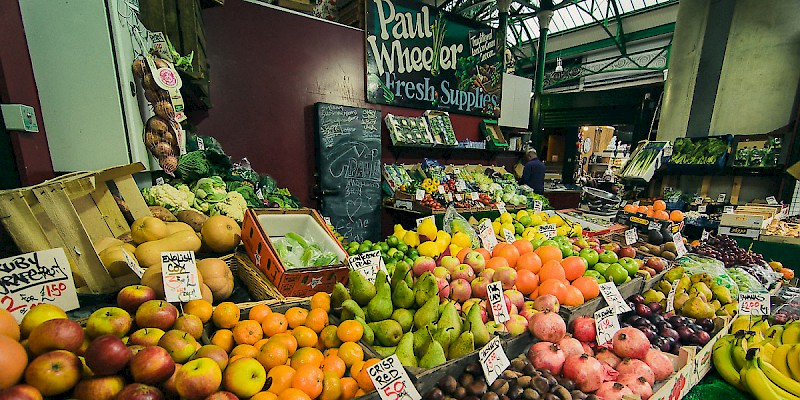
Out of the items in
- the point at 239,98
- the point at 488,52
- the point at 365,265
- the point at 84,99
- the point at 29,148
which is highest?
the point at 488,52

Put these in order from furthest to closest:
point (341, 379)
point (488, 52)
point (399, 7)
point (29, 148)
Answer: point (488, 52) → point (399, 7) → point (29, 148) → point (341, 379)

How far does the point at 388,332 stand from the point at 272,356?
16.4 inches

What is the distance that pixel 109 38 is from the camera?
5.90ft

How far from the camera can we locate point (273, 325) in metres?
1.24

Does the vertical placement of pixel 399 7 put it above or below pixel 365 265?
above

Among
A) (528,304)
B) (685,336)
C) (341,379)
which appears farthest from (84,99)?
(685,336)

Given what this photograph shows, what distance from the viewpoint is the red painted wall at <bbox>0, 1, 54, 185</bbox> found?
1.59 meters

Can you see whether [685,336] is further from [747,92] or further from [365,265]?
[747,92]

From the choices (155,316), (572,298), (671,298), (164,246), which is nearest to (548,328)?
(572,298)

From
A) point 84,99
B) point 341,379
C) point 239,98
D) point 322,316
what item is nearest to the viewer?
point 341,379

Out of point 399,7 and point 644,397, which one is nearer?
point 644,397

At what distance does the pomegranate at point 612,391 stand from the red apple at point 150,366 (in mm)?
1422

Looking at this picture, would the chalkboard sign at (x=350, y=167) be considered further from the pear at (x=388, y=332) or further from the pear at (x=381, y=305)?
the pear at (x=388, y=332)

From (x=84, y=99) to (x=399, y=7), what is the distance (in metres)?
4.33
